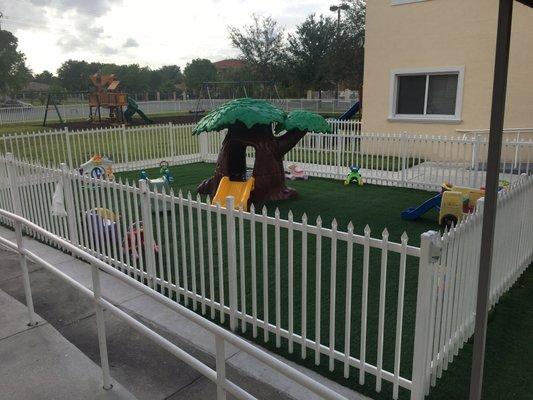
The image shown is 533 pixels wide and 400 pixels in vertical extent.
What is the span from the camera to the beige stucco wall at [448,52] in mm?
12148

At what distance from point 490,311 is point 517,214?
1.07 metres

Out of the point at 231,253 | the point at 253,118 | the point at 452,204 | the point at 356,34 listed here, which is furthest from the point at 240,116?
the point at 356,34

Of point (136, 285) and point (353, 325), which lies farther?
point (353, 325)

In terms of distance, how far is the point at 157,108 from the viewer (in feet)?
143

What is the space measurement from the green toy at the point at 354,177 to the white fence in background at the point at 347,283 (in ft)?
14.5

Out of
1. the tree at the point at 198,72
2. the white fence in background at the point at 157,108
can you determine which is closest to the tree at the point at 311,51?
the white fence in background at the point at 157,108

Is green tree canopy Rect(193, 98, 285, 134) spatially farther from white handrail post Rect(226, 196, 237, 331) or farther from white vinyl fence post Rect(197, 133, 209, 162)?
white vinyl fence post Rect(197, 133, 209, 162)

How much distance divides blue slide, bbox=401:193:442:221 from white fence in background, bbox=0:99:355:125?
23488mm

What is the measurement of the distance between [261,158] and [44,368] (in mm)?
6053

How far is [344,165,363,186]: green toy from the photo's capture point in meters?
10.6

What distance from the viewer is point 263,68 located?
41812 millimetres

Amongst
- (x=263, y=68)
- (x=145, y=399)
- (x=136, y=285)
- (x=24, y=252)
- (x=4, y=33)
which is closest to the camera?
(x=136, y=285)

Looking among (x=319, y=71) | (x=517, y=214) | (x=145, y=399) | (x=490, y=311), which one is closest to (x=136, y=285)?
(x=145, y=399)

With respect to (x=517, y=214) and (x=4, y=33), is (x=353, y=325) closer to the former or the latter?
(x=517, y=214)
